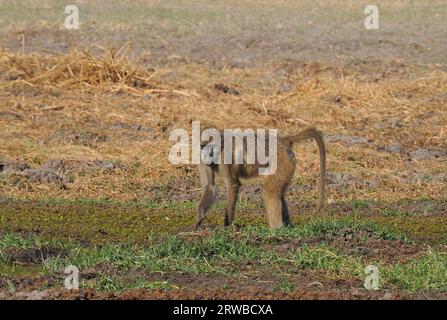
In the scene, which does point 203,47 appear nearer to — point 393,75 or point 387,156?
point 393,75

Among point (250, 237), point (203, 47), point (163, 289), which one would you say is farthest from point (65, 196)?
point (203, 47)

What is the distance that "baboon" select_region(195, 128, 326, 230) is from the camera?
1109 centimetres

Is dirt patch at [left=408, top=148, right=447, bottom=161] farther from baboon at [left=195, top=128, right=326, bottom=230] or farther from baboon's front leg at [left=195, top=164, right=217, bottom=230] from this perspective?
baboon's front leg at [left=195, top=164, right=217, bottom=230]

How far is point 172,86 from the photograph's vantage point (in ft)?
69.8

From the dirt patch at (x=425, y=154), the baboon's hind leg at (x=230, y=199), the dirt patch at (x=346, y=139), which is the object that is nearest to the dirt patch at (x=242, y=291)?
the baboon's hind leg at (x=230, y=199)

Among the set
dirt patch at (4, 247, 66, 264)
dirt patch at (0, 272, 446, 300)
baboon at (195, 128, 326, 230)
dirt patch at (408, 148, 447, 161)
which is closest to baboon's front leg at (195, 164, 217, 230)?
baboon at (195, 128, 326, 230)

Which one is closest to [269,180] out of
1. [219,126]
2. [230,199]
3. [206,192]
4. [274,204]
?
[274,204]

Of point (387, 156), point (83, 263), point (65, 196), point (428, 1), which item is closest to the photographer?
point (83, 263)

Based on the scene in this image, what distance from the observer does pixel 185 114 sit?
61.5 feet

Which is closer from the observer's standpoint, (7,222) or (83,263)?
(83,263)

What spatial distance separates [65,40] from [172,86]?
628cm

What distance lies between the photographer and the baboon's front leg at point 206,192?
451 inches

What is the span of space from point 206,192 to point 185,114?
7.36m

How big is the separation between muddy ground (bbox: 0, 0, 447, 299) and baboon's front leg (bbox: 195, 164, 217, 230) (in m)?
0.17
